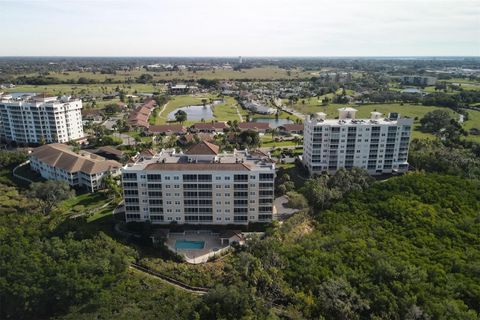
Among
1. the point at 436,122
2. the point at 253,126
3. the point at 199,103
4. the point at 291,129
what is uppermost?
the point at 436,122

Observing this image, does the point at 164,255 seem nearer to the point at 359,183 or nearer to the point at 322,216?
the point at 322,216

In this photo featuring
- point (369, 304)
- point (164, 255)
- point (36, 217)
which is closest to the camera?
point (369, 304)

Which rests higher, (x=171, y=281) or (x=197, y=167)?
(x=197, y=167)

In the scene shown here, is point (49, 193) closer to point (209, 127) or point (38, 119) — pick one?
point (38, 119)

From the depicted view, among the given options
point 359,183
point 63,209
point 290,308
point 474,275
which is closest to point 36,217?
point 63,209

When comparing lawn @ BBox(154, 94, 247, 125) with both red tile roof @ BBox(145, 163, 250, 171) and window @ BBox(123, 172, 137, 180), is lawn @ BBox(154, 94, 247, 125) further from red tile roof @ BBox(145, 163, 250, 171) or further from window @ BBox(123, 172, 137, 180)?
window @ BBox(123, 172, 137, 180)

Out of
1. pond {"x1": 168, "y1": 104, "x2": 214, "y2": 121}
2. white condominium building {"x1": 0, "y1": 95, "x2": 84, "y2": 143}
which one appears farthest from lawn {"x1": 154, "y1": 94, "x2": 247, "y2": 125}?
white condominium building {"x1": 0, "y1": 95, "x2": 84, "y2": 143}

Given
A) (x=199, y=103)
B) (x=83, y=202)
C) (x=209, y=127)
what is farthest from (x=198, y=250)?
(x=199, y=103)
